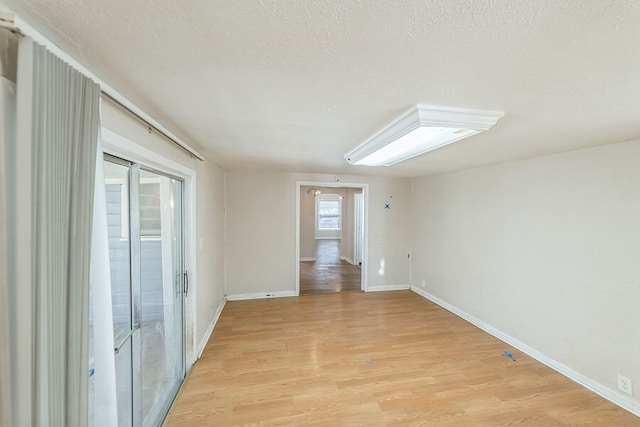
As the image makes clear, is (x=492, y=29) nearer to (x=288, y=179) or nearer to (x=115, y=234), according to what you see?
(x=115, y=234)

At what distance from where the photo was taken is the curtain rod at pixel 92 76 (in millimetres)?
669

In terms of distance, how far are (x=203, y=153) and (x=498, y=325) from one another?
162 inches

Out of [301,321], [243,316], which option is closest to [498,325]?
[301,321]

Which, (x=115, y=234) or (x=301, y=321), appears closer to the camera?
(x=115, y=234)

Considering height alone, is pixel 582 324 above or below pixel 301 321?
above

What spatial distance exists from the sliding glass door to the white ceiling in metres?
0.57

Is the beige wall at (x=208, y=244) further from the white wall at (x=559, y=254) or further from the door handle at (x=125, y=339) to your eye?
the white wall at (x=559, y=254)

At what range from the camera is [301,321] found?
3510 millimetres


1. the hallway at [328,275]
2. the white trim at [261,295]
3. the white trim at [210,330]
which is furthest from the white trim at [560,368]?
the white trim at [210,330]

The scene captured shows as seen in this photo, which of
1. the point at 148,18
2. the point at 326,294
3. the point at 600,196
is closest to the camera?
the point at 148,18

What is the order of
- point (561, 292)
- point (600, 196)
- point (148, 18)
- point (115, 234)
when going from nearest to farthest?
point (148, 18) < point (115, 234) < point (600, 196) < point (561, 292)

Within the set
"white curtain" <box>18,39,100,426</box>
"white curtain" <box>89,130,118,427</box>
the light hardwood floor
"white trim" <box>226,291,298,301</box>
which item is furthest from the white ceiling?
"white trim" <box>226,291,298,301</box>

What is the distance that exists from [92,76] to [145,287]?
1.43 m

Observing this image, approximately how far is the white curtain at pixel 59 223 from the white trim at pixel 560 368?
358 centimetres
